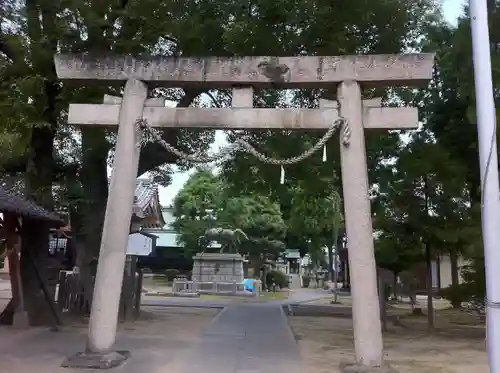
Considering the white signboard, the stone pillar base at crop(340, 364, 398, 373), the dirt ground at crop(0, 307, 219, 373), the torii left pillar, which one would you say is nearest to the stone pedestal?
the white signboard

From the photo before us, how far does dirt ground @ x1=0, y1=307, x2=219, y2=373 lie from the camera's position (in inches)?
317

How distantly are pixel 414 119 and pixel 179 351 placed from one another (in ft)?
18.7

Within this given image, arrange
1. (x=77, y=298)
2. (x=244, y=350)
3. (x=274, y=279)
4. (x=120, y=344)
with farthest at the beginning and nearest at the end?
(x=274, y=279), (x=77, y=298), (x=120, y=344), (x=244, y=350)

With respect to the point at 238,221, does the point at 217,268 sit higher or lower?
lower

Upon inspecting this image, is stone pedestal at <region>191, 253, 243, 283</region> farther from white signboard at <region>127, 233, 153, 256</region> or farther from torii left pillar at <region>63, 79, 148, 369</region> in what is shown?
torii left pillar at <region>63, 79, 148, 369</region>

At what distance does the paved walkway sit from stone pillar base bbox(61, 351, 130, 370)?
3.05ft

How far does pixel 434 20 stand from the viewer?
14.0 m

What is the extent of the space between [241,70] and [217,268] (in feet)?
75.6

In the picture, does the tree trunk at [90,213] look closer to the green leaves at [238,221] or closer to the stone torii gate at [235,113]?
the stone torii gate at [235,113]

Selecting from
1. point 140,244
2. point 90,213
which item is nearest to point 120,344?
point 90,213

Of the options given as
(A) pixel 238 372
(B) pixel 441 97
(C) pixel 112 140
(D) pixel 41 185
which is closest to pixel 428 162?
(B) pixel 441 97

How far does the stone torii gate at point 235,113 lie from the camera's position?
7.90 meters

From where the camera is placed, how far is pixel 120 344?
10.3 meters

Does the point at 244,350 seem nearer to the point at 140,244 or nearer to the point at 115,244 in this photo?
the point at 115,244
